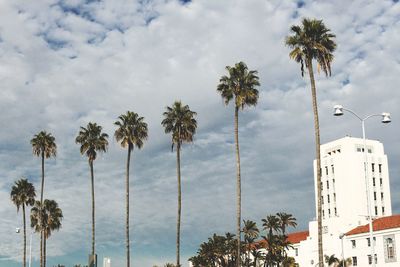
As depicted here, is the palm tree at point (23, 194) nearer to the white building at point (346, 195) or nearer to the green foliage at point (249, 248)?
the green foliage at point (249, 248)

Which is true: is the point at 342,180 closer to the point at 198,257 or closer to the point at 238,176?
the point at 198,257

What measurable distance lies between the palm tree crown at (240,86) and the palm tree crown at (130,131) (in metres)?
15.3

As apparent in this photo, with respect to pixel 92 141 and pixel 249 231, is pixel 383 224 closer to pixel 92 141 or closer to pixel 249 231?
pixel 249 231

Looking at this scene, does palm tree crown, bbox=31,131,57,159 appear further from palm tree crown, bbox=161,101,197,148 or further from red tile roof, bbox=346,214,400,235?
red tile roof, bbox=346,214,400,235

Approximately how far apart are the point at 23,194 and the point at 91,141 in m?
24.0

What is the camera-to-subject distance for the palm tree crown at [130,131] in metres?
76.1

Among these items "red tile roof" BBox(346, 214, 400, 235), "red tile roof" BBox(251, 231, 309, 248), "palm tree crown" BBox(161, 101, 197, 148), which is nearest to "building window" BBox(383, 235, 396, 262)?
"red tile roof" BBox(346, 214, 400, 235)

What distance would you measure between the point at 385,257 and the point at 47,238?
192ft

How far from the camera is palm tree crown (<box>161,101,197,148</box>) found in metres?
72.0

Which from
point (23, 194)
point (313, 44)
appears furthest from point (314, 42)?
point (23, 194)

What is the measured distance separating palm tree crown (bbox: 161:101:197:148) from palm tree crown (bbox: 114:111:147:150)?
5627mm

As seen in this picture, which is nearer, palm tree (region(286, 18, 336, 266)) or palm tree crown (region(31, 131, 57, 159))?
palm tree (region(286, 18, 336, 266))

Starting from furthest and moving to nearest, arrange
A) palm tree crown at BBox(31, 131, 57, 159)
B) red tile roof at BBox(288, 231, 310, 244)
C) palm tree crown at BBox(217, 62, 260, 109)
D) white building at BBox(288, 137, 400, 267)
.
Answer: red tile roof at BBox(288, 231, 310, 244) → white building at BBox(288, 137, 400, 267) → palm tree crown at BBox(31, 131, 57, 159) → palm tree crown at BBox(217, 62, 260, 109)

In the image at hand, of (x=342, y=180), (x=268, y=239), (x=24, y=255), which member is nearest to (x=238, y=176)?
(x=268, y=239)
